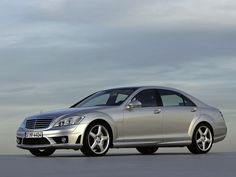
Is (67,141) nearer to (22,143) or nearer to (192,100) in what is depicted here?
(22,143)

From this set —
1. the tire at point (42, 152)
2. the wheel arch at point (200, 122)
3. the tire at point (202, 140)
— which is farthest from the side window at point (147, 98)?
the tire at point (42, 152)

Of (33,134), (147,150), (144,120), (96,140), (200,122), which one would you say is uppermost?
(144,120)

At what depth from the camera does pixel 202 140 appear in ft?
59.4

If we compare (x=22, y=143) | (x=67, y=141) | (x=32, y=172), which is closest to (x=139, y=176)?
(x=32, y=172)

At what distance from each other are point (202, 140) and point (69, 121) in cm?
397

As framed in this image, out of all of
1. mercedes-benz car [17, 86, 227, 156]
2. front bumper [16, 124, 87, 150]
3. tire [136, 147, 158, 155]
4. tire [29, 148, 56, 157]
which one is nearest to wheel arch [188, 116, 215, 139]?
mercedes-benz car [17, 86, 227, 156]

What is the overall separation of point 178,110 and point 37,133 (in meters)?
3.85

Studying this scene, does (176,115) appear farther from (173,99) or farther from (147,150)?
(147,150)

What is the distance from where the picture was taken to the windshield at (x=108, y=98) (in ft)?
56.9

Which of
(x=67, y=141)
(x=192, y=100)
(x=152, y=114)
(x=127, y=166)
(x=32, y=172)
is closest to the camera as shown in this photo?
(x=32, y=172)

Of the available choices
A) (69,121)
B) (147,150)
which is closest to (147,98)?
(147,150)

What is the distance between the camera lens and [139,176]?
32.2ft

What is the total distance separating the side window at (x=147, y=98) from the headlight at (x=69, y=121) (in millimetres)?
1944

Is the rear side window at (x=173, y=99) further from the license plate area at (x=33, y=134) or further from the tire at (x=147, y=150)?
the license plate area at (x=33, y=134)
